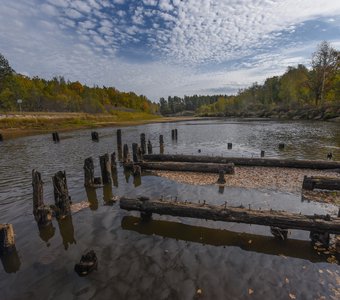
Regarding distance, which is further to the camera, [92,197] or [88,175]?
[88,175]

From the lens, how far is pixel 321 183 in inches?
499

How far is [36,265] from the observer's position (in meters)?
7.51

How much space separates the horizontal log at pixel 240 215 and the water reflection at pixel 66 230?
2.38 meters

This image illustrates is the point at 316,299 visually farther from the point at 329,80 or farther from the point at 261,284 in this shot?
the point at 329,80

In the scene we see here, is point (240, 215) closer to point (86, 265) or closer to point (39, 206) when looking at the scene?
point (86, 265)

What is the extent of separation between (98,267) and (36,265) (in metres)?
2.14

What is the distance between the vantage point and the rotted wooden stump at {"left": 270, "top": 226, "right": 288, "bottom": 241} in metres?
8.23

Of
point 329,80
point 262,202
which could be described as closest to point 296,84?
point 329,80

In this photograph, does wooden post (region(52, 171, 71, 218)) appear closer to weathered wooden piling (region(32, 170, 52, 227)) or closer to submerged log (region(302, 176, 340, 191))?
weathered wooden piling (region(32, 170, 52, 227))

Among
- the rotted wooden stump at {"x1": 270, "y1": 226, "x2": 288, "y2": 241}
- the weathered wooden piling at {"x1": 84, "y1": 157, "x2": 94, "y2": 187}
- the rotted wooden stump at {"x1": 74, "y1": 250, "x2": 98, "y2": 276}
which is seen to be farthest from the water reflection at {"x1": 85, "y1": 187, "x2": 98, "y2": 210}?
the rotted wooden stump at {"x1": 270, "y1": 226, "x2": 288, "y2": 241}

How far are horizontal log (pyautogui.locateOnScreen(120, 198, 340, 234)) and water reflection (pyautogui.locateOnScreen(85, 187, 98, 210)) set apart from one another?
2.65 metres

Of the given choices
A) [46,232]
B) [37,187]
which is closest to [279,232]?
[46,232]

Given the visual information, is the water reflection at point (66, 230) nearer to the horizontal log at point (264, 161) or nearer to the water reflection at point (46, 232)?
the water reflection at point (46, 232)

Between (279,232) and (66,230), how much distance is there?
8567 mm
